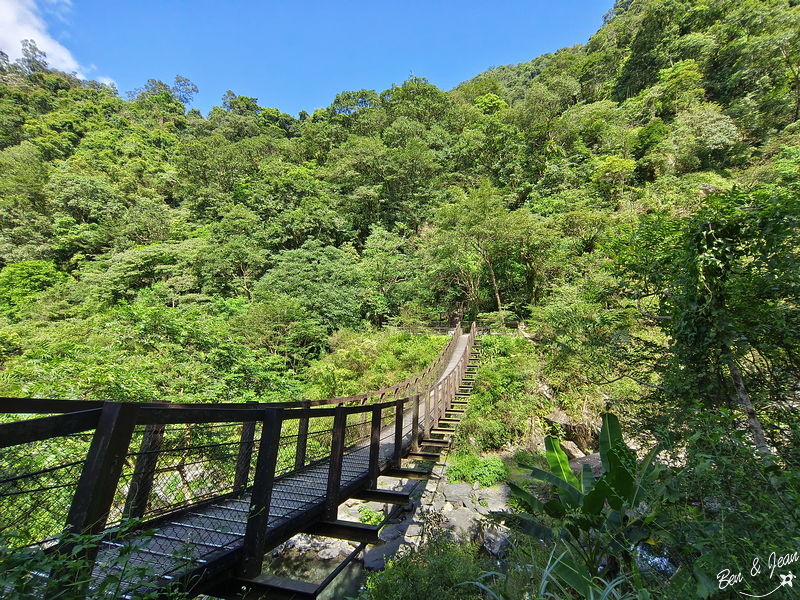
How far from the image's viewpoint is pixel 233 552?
1.79 meters

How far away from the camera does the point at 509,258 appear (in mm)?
15406

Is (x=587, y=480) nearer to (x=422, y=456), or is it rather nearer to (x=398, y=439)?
(x=398, y=439)

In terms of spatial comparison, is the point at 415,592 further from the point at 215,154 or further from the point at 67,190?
the point at 67,190

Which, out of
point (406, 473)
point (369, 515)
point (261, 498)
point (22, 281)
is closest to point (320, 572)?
point (369, 515)

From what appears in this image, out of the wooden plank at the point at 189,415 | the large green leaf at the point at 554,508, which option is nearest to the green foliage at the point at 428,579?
the large green leaf at the point at 554,508

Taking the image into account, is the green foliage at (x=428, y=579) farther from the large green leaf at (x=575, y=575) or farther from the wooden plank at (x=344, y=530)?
the large green leaf at (x=575, y=575)

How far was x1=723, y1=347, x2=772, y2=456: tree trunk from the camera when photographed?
3.09m

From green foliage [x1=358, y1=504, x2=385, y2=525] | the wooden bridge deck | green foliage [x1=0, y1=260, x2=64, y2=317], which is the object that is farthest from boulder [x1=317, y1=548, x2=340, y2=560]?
green foliage [x1=0, y1=260, x2=64, y2=317]

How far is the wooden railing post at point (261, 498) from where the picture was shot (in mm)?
1830

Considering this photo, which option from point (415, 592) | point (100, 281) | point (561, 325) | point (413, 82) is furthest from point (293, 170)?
point (415, 592)

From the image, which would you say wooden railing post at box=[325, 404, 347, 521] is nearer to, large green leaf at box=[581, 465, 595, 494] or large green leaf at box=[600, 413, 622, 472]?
large green leaf at box=[581, 465, 595, 494]

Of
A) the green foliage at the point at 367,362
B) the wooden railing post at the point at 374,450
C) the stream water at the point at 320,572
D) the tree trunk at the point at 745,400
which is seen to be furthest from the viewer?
A: the green foliage at the point at 367,362

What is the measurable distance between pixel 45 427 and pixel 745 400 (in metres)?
5.02

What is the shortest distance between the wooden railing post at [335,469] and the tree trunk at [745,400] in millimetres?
3658
